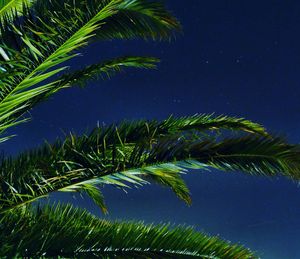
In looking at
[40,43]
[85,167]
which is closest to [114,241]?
[85,167]

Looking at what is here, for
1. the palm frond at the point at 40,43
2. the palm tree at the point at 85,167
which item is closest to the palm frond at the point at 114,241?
the palm tree at the point at 85,167

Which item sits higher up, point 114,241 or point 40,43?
point 40,43

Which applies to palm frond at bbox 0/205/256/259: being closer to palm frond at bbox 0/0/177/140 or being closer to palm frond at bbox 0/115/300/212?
palm frond at bbox 0/115/300/212

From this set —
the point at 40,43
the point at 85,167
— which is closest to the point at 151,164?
the point at 85,167

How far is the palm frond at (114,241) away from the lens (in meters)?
5.86

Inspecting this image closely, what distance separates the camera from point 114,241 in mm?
6051

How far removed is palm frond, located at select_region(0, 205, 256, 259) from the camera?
5859mm

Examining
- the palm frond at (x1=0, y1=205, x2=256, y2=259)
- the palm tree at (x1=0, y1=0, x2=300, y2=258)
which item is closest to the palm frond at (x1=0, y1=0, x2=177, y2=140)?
the palm tree at (x1=0, y1=0, x2=300, y2=258)

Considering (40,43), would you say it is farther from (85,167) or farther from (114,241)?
(114,241)

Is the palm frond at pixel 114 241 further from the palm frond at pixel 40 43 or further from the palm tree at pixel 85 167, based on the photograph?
the palm frond at pixel 40 43

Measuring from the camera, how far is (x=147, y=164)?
19.7 feet

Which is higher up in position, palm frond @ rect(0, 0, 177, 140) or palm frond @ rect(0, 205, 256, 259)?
palm frond @ rect(0, 0, 177, 140)

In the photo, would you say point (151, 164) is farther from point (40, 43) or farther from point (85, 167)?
point (40, 43)

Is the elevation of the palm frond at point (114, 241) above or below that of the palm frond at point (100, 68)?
below
